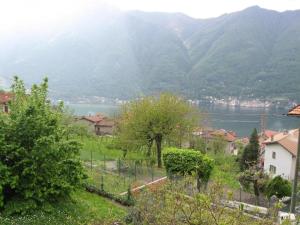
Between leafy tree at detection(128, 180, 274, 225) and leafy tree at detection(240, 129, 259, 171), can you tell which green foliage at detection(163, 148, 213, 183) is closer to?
leafy tree at detection(240, 129, 259, 171)

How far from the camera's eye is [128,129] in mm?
35219

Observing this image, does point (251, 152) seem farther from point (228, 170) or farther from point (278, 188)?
point (278, 188)

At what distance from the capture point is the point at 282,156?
41.6 meters

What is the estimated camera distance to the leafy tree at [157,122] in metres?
34.1

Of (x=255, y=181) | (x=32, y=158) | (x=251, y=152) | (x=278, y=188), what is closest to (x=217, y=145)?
(x=251, y=152)

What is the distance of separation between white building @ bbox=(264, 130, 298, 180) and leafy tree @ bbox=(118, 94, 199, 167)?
11111mm

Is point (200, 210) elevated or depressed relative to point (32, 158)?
elevated

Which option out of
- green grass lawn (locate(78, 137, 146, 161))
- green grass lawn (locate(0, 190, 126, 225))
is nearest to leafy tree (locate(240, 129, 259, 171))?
green grass lawn (locate(78, 137, 146, 161))

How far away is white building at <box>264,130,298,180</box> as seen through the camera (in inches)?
1603

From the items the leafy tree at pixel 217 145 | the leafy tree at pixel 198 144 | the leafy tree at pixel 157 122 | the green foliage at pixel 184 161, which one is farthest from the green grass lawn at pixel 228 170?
the leafy tree at pixel 217 145

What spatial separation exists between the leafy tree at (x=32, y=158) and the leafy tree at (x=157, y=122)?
1763cm

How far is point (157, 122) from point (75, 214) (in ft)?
60.1

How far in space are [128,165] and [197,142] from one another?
20.7m

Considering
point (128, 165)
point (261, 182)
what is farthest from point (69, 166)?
point (261, 182)
